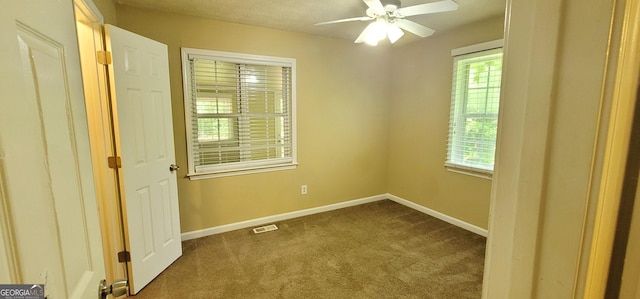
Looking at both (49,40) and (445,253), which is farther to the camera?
(445,253)

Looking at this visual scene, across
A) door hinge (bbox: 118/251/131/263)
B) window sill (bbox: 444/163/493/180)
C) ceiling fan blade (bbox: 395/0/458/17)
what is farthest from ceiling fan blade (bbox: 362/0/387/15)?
door hinge (bbox: 118/251/131/263)

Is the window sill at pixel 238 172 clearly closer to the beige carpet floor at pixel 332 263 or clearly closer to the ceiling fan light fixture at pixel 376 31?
the beige carpet floor at pixel 332 263

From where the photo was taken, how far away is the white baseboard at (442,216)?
10.1 ft

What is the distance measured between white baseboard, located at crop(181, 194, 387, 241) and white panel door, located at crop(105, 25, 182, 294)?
48 centimetres

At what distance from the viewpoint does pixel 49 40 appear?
61 cm

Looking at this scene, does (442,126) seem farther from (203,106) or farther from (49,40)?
(49,40)

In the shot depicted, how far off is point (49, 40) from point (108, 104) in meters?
1.58

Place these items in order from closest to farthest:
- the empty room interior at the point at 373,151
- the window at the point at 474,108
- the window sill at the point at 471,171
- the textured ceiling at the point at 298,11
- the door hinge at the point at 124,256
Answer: the empty room interior at the point at 373,151 → the door hinge at the point at 124,256 → the textured ceiling at the point at 298,11 → the window at the point at 474,108 → the window sill at the point at 471,171

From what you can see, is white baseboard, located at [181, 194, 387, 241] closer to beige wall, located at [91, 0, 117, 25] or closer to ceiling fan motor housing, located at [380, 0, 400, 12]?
beige wall, located at [91, 0, 117, 25]

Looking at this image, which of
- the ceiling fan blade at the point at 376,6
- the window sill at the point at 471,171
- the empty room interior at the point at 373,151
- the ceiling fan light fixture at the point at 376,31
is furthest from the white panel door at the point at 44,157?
the window sill at the point at 471,171

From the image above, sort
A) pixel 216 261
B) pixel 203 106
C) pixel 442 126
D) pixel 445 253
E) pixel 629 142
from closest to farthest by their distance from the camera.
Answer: pixel 629 142 → pixel 216 261 → pixel 445 253 → pixel 203 106 → pixel 442 126

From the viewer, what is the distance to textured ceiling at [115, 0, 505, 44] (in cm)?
239

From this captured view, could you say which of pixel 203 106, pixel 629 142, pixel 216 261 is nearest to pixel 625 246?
pixel 629 142

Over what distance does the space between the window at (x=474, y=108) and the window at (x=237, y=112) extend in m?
1.94
